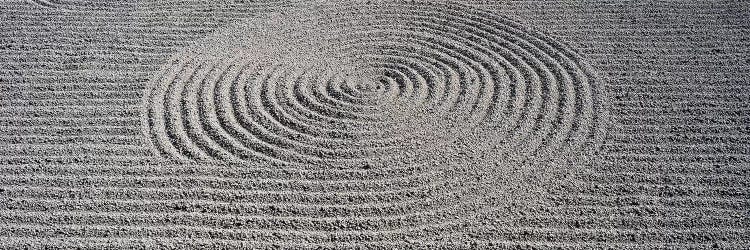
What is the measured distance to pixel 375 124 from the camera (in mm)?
4340

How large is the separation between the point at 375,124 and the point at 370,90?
16.2 inches

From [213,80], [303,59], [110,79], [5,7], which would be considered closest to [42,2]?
[5,7]

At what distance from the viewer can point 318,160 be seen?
4.03 meters

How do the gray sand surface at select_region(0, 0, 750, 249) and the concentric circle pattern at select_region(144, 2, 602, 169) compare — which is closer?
the gray sand surface at select_region(0, 0, 750, 249)

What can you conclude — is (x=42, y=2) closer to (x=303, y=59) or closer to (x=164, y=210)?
(x=303, y=59)

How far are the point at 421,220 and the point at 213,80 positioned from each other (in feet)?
6.07

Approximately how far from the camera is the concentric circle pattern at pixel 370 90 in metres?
4.14

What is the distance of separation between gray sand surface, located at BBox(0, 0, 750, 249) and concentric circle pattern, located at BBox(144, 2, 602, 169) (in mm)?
17

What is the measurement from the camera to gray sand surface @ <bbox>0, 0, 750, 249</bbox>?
362cm

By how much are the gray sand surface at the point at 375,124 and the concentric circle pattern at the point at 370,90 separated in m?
0.02

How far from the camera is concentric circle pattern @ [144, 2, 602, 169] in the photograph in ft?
13.6

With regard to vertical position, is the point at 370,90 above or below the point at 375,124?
above

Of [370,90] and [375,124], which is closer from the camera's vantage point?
[375,124]

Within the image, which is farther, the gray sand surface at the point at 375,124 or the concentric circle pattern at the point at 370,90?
the concentric circle pattern at the point at 370,90
